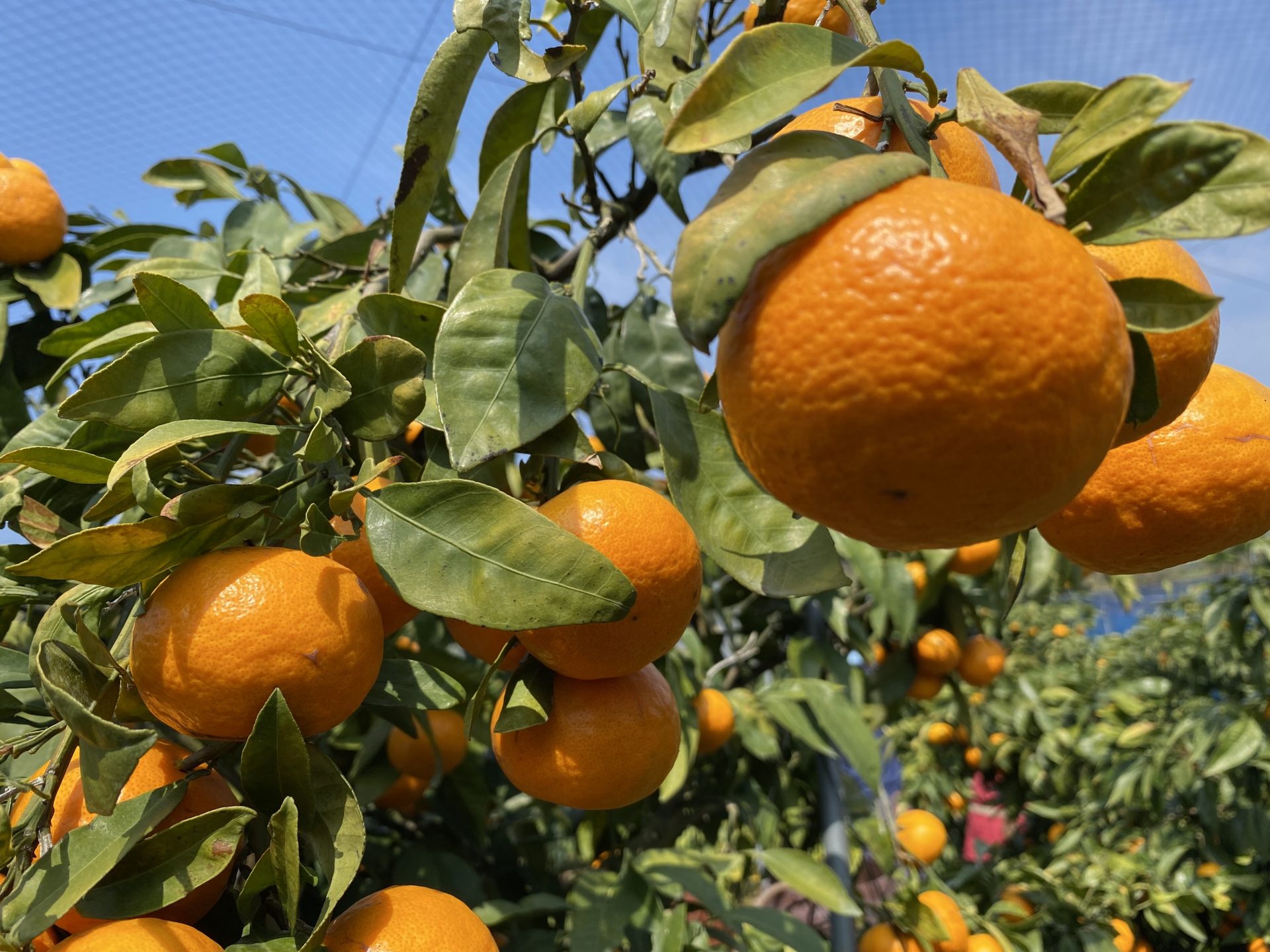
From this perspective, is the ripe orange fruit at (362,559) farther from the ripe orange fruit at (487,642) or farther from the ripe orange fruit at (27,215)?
the ripe orange fruit at (27,215)

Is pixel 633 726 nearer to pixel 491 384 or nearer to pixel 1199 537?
pixel 491 384

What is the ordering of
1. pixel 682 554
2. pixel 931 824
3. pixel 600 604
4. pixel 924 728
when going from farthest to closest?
pixel 924 728, pixel 931 824, pixel 682 554, pixel 600 604

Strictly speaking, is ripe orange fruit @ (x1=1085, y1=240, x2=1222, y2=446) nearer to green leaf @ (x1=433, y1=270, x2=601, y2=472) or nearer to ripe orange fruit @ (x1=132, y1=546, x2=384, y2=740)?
green leaf @ (x1=433, y1=270, x2=601, y2=472)

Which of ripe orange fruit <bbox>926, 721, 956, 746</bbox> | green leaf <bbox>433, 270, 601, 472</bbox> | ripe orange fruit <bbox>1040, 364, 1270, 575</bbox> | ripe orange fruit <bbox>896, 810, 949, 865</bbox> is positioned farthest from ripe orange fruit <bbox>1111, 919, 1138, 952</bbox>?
green leaf <bbox>433, 270, 601, 472</bbox>

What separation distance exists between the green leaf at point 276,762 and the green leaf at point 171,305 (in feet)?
0.89

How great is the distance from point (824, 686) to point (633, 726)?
850 mm

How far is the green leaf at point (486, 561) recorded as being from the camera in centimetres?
50

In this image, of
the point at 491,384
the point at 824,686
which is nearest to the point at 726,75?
the point at 491,384

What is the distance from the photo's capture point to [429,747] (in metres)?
1.14

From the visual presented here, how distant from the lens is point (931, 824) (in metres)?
1.98

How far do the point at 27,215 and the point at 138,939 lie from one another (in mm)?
1067

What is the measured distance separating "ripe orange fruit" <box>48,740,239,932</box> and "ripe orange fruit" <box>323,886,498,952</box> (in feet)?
0.28

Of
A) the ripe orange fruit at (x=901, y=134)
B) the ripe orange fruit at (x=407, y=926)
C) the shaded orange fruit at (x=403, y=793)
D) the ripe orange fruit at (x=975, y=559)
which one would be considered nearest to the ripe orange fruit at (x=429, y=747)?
the shaded orange fruit at (x=403, y=793)

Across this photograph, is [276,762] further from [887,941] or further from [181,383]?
[887,941]
